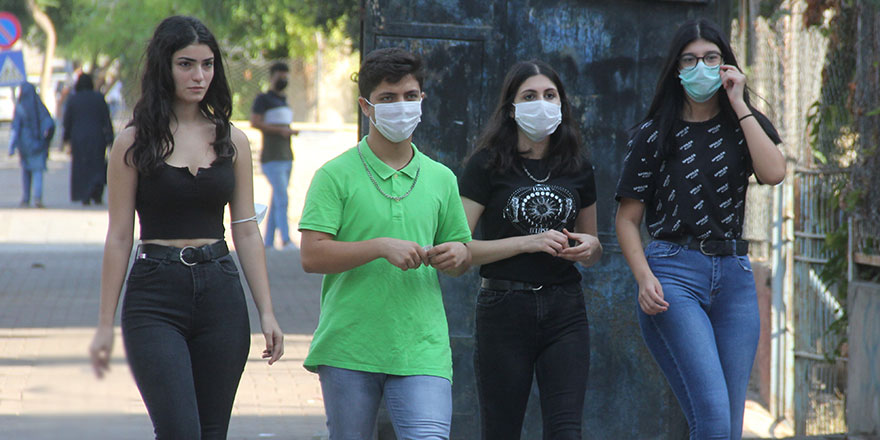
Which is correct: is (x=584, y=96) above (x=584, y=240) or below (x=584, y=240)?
above

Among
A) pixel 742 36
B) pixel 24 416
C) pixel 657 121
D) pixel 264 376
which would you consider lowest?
pixel 264 376

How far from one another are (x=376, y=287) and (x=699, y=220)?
1224 mm

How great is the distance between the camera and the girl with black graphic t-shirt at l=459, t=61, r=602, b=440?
4.15 metres

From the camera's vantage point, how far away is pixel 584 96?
5566 millimetres

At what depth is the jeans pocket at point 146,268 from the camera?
360cm

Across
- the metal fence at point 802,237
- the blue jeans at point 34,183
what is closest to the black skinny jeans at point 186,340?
the metal fence at point 802,237

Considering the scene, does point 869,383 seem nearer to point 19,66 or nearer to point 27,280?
point 27,280

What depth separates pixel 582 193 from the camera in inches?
173

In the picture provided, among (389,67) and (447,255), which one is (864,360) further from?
(389,67)

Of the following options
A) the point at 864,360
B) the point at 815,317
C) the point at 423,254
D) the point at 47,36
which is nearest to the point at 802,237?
the point at 815,317

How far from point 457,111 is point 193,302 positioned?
210 centimetres

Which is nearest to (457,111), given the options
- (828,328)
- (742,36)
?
(828,328)

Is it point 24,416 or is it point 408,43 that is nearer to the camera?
point 24,416

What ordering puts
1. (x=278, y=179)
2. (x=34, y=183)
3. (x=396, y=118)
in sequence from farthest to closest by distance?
(x=34, y=183) → (x=278, y=179) → (x=396, y=118)
